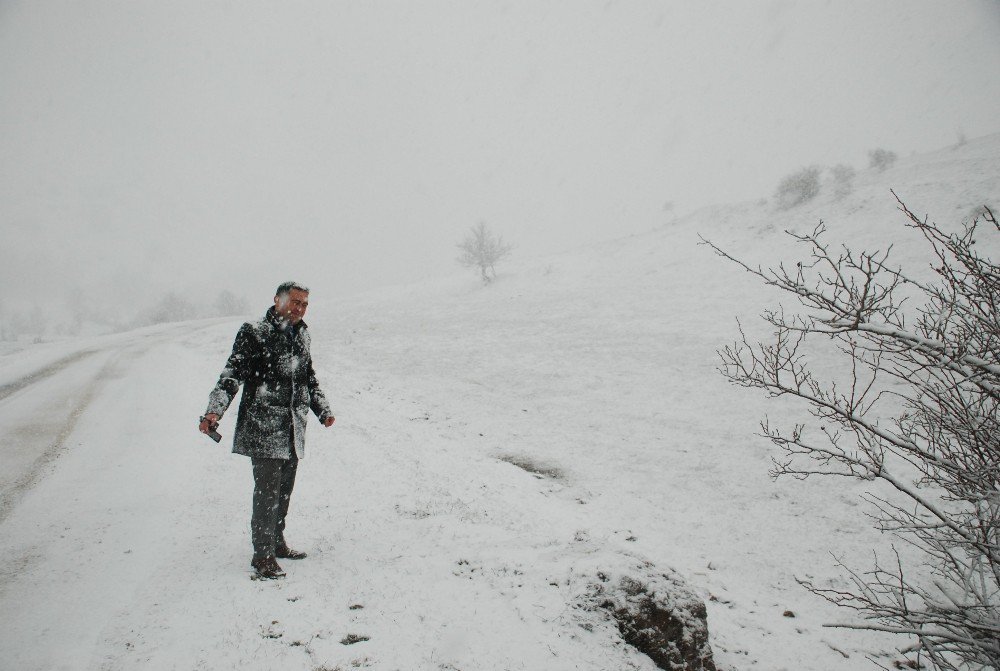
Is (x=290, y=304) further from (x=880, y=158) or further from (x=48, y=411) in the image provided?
(x=880, y=158)

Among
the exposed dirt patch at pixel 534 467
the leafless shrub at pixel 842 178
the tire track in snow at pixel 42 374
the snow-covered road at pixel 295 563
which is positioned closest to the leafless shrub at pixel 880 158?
the leafless shrub at pixel 842 178

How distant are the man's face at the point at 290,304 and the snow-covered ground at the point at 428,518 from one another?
98.5 inches

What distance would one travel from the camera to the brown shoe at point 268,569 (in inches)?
132

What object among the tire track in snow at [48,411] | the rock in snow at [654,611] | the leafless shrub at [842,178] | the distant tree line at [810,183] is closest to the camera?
the rock in snow at [654,611]

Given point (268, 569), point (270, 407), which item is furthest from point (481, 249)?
point (268, 569)

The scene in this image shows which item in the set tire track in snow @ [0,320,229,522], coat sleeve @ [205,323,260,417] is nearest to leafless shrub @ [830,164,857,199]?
coat sleeve @ [205,323,260,417]

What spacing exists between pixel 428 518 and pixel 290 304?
11.2ft

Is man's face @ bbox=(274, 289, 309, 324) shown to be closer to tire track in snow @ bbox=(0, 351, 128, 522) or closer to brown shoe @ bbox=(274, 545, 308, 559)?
brown shoe @ bbox=(274, 545, 308, 559)

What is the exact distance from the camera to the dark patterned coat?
340cm

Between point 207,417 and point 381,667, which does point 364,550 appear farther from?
point 207,417

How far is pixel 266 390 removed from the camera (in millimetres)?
3535

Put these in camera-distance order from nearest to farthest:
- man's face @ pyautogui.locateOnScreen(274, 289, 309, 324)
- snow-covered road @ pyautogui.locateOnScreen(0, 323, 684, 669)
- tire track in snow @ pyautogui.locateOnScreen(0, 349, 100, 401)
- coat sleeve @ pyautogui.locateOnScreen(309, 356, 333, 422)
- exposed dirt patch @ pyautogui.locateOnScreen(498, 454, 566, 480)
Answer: snow-covered road @ pyautogui.locateOnScreen(0, 323, 684, 669)
man's face @ pyautogui.locateOnScreen(274, 289, 309, 324)
coat sleeve @ pyautogui.locateOnScreen(309, 356, 333, 422)
exposed dirt patch @ pyautogui.locateOnScreen(498, 454, 566, 480)
tire track in snow @ pyautogui.locateOnScreen(0, 349, 100, 401)

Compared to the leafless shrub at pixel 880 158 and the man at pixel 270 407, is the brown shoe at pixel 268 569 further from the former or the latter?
the leafless shrub at pixel 880 158

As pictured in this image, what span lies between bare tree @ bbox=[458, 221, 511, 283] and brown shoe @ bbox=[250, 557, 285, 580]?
94.9 ft
